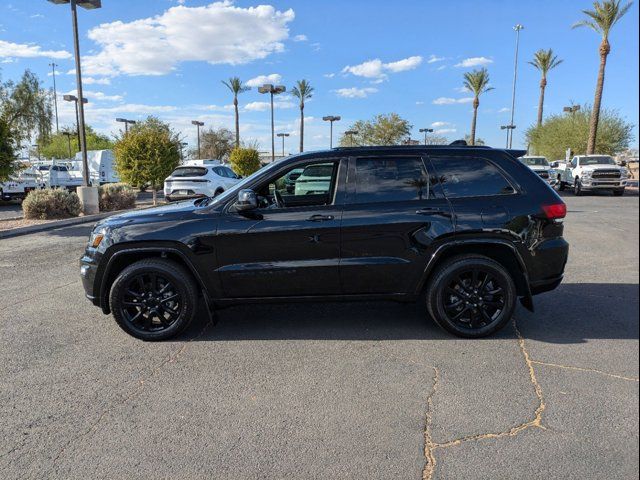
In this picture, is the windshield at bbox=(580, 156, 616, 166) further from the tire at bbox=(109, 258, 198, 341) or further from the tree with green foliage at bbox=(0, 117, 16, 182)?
the tire at bbox=(109, 258, 198, 341)

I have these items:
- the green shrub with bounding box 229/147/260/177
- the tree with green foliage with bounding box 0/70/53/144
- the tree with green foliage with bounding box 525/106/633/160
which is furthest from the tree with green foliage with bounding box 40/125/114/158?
the tree with green foliage with bounding box 525/106/633/160

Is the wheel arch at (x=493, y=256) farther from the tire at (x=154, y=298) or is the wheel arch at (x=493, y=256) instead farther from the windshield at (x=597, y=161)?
the windshield at (x=597, y=161)

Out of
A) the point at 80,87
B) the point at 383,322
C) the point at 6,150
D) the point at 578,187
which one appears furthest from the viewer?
the point at 578,187

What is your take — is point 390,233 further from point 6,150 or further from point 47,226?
point 6,150

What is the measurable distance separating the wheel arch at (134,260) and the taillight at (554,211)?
10.6 ft

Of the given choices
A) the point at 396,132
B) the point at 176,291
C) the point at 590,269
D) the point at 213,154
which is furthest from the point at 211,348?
the point at 213,154

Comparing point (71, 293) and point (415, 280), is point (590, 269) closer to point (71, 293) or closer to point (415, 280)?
point (415, 280)

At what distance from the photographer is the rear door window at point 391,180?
14.7 feet

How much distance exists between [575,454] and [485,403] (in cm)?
67

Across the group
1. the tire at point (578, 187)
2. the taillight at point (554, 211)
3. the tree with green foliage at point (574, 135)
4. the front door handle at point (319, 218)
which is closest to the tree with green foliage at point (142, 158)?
the front door handle at point (319, 218)

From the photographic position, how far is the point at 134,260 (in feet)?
15.1

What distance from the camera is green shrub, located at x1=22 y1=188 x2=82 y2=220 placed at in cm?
1421

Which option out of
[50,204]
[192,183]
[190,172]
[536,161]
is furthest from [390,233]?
[536,161]

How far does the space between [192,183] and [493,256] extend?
571 inches
